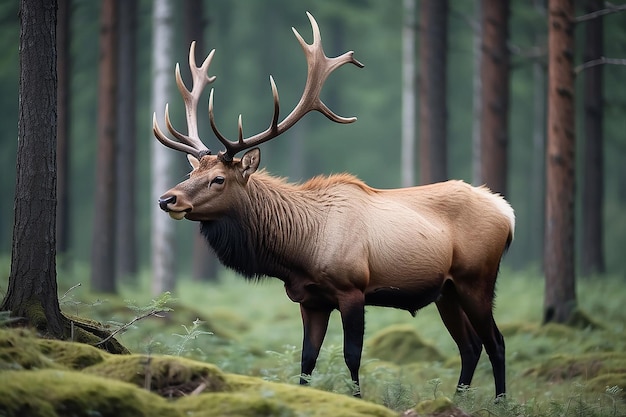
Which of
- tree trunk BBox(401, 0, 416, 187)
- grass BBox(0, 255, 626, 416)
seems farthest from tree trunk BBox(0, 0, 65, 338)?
tree trunk BBox(401, 0, 416, 187)

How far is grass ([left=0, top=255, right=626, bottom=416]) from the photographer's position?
8.09 metres

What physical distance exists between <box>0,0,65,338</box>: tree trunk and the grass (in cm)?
47

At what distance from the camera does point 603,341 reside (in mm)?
12250

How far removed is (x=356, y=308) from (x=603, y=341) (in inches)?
209

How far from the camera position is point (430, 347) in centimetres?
1251

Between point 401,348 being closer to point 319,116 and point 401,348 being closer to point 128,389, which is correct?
point 128,389

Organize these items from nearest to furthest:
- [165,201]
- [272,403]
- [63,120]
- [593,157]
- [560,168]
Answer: [272,403] < [165,201] < [560,168] < [63,120] < [593,157]

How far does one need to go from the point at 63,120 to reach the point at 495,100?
9.17m

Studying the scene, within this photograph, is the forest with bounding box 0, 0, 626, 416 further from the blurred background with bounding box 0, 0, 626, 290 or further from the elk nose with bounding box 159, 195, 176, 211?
the elk nose with bounding box 159, 195, 176, 211

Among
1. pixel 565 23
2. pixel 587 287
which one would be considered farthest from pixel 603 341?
pixel 587 287

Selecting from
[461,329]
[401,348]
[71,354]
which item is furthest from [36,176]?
[401,348]

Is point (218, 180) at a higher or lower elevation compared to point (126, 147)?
lower

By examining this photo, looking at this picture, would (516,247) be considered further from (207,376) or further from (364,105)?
(207,376)

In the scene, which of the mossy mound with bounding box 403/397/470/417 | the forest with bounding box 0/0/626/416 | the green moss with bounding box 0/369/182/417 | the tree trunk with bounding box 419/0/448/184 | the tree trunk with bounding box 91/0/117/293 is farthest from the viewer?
the tree trunk with bounding box 419/0/448/184
